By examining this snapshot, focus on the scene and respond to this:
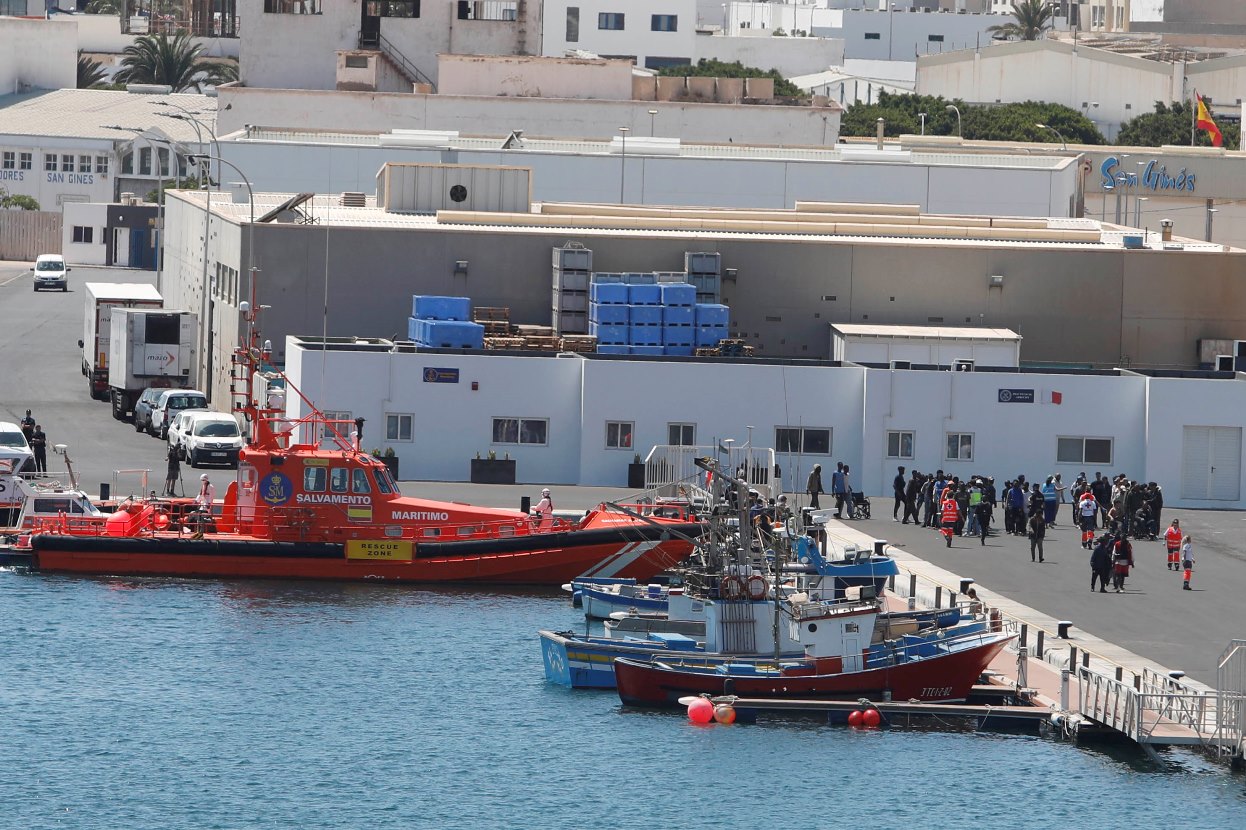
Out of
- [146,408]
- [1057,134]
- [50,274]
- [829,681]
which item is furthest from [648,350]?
[1057,134]

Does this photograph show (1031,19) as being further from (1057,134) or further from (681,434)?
(681,434)

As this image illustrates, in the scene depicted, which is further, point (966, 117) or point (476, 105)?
point (966, 117)

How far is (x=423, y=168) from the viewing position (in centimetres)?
7169

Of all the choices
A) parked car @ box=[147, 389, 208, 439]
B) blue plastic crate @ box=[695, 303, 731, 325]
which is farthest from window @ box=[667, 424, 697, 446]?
parked car @ box=[147, 389, 208, 439]

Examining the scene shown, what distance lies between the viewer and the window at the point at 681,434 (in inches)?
2360

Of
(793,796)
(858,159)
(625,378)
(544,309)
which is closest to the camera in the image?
(793,796)

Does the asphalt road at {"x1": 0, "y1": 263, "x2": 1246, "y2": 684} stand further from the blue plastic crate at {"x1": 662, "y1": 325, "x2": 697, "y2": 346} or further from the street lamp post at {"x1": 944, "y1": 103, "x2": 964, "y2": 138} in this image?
the street lamp post at {"x1": 944, "y1": 103, "x2": 964, "y2": 138}

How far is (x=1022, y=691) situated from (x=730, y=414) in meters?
22.0

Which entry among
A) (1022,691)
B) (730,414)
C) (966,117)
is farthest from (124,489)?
(966,117)

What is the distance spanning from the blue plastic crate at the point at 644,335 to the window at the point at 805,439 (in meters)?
5.22

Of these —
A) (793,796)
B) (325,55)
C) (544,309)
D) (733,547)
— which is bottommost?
(793,796)

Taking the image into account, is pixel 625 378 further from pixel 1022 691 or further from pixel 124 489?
pixel 1022 691

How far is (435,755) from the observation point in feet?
119

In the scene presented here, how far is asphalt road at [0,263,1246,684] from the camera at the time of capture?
4247 centimetres
